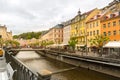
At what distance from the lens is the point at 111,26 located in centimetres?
5078

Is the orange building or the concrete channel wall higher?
the orange building

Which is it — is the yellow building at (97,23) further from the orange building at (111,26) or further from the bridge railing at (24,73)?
the bridge railing at (24,73)

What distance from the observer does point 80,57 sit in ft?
123

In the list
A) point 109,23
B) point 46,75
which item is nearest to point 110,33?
point 109,23

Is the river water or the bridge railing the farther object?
the river water

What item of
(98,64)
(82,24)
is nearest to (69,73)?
(98,64)

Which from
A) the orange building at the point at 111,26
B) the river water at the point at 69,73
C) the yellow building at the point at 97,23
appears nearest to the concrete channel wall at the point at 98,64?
the river water at the point at 69,73

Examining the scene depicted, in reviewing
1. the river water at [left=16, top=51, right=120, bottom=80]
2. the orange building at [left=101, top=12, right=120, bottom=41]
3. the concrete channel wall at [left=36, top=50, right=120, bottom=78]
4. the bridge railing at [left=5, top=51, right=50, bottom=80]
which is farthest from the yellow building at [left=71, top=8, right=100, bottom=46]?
the bridge railing at [left=5, top=51, right=50, bottom=80]

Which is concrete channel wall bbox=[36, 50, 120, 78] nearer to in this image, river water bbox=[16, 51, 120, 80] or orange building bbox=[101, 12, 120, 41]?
river water bbox=[16, 51, 120, 80]

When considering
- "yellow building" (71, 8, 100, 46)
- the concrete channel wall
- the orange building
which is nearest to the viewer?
the concrete channel wall

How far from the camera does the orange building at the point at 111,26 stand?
48.4 metres

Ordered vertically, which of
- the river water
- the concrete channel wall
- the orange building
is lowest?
the river water

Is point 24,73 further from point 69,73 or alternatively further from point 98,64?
point 98,64

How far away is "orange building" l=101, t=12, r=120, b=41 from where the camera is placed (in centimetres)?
4844
